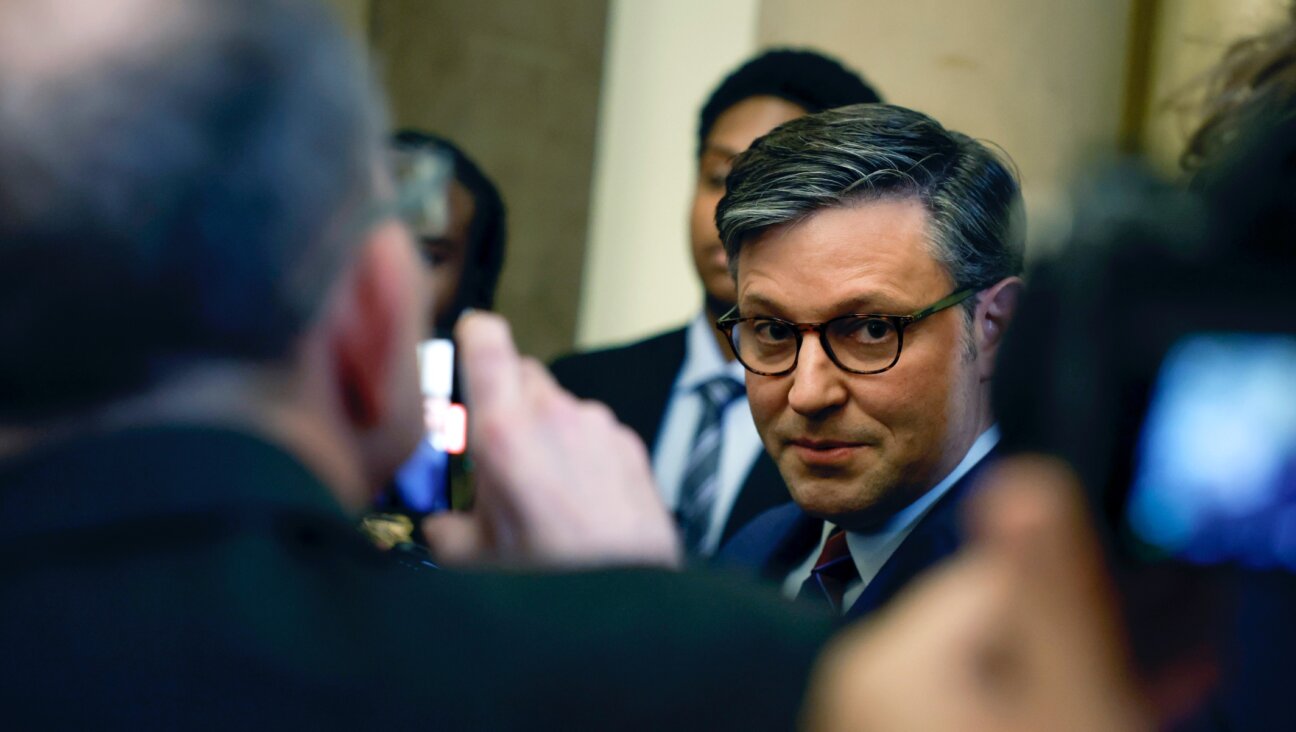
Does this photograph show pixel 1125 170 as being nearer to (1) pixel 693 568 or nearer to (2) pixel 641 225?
(1) pixel 693 568

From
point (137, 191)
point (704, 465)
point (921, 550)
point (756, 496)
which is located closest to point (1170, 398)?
point (137, 191)

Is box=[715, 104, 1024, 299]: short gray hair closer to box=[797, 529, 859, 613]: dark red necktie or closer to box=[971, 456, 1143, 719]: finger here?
box=[797, 529, 859, 613]: dark red necktie

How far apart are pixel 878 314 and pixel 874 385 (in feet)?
0.37

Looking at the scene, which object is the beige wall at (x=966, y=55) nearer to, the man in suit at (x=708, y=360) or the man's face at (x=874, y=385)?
the man in suit at (x=708, y=360)

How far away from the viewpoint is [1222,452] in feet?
2.16

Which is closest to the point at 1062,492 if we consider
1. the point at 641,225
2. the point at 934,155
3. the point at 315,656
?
the point at 315,656

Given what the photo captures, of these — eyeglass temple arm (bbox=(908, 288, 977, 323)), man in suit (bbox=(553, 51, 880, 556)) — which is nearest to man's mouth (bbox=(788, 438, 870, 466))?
eyeglass temple arm (bbox=(908, 288, 977, 323))

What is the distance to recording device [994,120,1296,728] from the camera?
0.63 meters

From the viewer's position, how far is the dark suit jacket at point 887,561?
191 centimetres

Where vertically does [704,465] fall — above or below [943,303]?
below

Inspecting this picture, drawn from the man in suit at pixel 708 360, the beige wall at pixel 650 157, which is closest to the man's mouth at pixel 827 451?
the man in suit at pixel 708 360

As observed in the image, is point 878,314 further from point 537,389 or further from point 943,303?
point 537,389

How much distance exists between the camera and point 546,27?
204 inches

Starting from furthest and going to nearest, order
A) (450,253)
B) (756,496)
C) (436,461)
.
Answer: (450,253), (756,496), (436,461)
